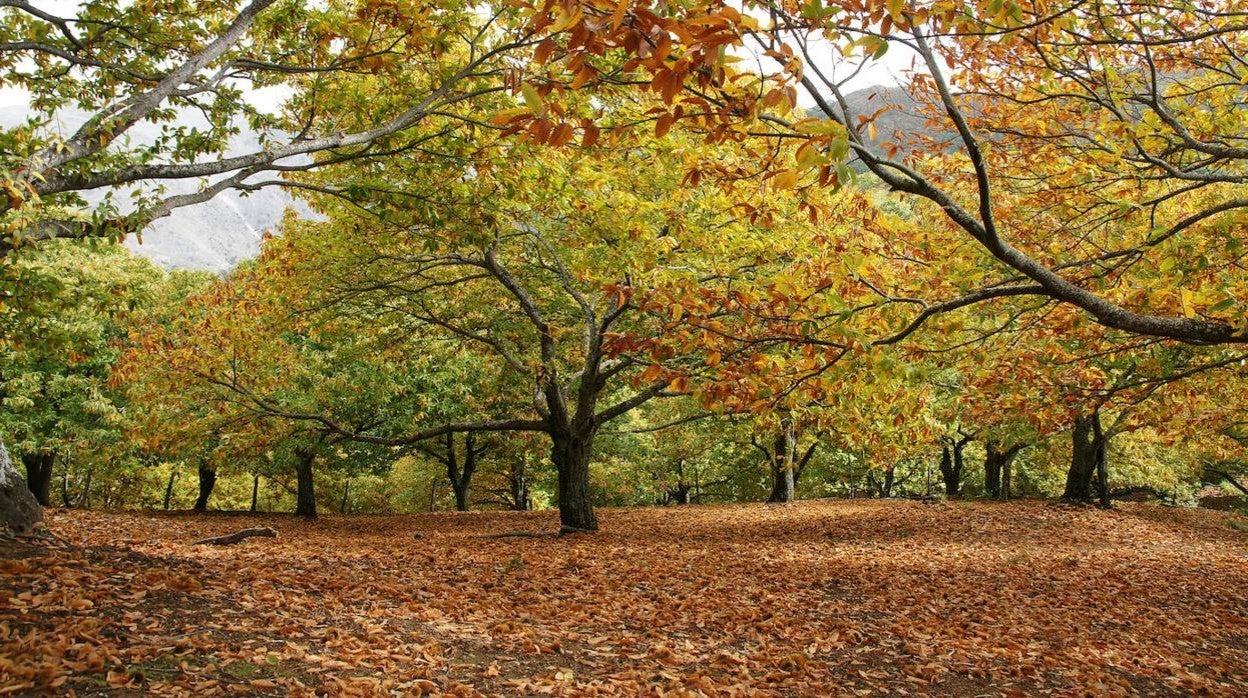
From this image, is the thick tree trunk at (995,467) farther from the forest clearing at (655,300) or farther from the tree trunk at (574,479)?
the tree trunk at (574,479)

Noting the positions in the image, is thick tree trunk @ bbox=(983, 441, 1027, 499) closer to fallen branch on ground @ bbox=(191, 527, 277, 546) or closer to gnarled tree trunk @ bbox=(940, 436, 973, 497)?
gnarled tree trunk @ bbox=(940, 436, 973, 497)

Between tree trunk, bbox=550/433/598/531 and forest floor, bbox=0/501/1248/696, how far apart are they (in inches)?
29.5

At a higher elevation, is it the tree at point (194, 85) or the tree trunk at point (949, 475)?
the tree at point (194, 85)

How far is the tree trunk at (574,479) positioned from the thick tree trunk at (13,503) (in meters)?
7.52

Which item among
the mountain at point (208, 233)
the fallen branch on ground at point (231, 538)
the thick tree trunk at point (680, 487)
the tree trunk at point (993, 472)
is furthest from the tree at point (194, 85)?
the mountain at point (208, 233)

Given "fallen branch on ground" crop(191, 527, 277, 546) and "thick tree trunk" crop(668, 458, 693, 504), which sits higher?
"fallen branch on ground" crop(191, 527, 277, 546)

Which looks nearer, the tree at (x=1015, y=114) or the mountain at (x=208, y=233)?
the tree at (x=1015, y=114)

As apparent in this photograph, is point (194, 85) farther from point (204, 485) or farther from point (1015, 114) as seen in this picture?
point (204, 485)

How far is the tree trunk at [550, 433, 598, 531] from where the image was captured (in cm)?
1262

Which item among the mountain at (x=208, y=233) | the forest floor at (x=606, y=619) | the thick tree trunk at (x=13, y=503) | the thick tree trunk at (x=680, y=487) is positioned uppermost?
the mountain at (x=208, y=233)

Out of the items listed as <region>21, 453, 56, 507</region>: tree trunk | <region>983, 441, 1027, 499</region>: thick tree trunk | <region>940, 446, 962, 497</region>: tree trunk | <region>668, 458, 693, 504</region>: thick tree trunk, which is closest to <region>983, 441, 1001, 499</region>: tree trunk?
<region>983, 441, 1027, 499</region>: thick tree trunk

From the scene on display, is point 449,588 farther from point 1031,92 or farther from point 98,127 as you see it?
point 1031,92

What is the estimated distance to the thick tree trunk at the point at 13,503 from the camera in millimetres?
6168

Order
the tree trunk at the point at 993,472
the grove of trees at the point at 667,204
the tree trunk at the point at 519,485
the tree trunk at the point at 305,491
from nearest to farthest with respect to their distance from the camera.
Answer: the grove of trees at the point at 667,204, the tree trunk at the point at 305,491, the tree trunk at the point at 993,472, the tree trunk at the point at 519,485
